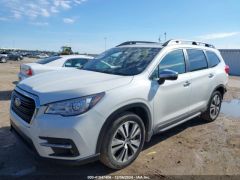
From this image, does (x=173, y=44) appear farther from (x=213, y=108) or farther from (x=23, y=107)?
(x=23, y=107)

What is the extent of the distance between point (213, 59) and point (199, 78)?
4.15 ft

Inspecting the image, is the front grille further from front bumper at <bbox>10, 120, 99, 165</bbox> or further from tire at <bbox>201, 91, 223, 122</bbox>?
tire at <bbox>201, 91, 223, 122</bbox>

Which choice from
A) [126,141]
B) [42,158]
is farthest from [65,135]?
[126,141]

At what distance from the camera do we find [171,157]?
4.52 metres

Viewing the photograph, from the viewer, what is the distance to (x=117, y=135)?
379 cm

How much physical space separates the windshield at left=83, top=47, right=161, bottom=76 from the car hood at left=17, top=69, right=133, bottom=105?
0.32 metres

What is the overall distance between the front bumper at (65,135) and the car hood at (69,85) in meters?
0.24

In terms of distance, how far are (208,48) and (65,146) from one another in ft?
15.2

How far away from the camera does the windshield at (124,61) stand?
442 centimetres

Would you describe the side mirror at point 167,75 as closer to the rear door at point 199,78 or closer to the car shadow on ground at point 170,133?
the rear door at point 199,78

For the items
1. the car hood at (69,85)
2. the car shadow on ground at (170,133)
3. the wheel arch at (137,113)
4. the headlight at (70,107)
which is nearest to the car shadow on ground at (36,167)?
the wheel arch at (137,113)

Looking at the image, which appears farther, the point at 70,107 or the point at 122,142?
the point at 122,142

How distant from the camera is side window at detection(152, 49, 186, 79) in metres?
4.54

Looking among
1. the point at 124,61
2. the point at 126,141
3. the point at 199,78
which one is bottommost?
the point at 126,141
